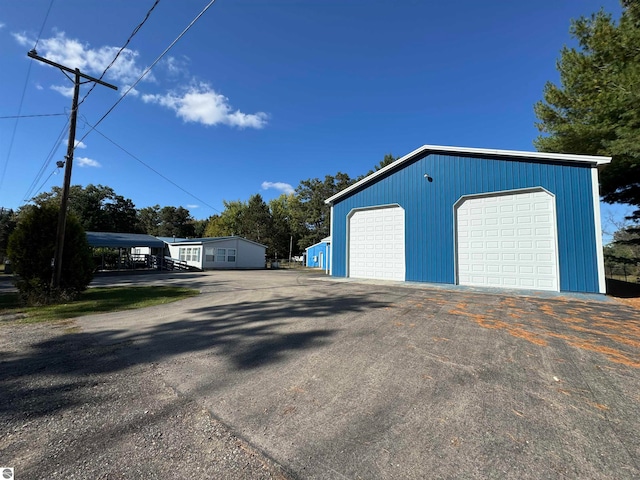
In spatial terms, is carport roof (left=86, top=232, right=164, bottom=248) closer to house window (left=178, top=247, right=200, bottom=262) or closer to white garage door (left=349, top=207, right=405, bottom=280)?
house window (left=178, top=247, right=200, bottom=262)

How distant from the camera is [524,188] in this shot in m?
10.4

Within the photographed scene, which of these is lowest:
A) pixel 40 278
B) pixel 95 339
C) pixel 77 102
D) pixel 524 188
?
pixel 95 339

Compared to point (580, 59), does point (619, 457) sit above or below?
below

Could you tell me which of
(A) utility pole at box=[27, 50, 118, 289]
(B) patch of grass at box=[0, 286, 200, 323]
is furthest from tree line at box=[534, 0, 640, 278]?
(A) utility pole at box=[27, 50, 118, 289]

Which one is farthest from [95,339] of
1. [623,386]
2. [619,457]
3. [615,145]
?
[615,145]

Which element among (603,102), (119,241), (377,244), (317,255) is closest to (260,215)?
(317,255)

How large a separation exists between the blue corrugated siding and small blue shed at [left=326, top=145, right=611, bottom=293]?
32mm

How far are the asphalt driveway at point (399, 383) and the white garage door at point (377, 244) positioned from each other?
7.28 meters

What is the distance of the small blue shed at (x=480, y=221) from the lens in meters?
9.54

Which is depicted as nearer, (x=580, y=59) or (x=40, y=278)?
(x=40, y=278)

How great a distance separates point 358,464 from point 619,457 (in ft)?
5.67

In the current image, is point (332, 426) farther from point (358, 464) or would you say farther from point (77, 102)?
point (77, 102)

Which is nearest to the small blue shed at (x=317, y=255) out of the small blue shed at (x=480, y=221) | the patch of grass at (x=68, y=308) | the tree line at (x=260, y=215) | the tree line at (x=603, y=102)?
the tree line at (x=260, y=215)

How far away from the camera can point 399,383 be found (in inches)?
119
